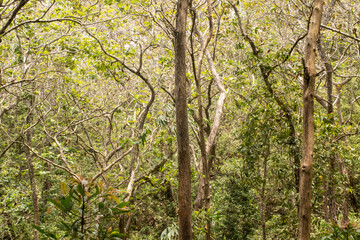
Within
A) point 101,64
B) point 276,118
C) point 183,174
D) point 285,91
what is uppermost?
point 101,64

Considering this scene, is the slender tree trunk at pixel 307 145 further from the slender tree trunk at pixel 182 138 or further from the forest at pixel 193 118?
the slender tree trunk at pixel 182 138

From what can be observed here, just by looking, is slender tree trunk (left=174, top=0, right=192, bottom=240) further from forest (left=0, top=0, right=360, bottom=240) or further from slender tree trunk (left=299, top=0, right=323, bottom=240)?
slender tree trunk (left=299, top=0, right=323, bottom=240)

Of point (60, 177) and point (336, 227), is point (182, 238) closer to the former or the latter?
point (336, 227)

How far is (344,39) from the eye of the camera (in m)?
7.31

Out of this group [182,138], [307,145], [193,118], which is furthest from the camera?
[193,118]

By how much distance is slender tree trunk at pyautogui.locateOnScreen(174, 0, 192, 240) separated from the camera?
2871mm

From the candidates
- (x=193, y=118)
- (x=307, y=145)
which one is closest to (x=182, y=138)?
(x=307, y=145)

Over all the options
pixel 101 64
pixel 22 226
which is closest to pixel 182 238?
pixel 101 64

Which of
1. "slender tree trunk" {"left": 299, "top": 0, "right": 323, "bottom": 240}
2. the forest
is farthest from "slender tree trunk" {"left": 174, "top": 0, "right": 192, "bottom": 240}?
"slender tree trunk" {"left": 299, "top": 0, "right": 323, "bottom": 240}

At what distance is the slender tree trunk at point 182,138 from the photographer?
2871mm

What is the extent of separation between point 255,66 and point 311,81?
240 cm

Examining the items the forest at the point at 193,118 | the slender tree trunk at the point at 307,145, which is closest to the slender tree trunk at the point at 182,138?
the forest at the point at 193,118

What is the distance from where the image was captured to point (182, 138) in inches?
115

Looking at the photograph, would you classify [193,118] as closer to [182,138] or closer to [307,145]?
[182,138]
